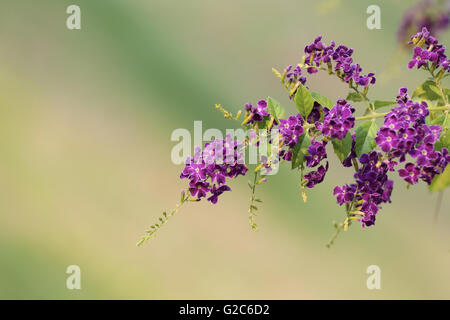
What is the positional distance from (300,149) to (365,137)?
119 mm

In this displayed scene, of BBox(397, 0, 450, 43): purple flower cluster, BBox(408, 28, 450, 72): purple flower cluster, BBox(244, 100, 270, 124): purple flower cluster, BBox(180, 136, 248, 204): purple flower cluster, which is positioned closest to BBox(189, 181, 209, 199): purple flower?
BBox(180, 136, 248, 204): purple flower cluster

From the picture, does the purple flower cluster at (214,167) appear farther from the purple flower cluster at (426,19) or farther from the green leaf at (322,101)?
the purple flower cluster at (426,19)

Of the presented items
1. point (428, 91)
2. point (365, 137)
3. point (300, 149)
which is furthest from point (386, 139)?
point (428, 91)

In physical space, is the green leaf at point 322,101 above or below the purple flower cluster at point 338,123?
above

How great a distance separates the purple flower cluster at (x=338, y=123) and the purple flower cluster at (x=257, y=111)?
12 centimetres

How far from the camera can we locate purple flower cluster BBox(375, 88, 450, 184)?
88cm

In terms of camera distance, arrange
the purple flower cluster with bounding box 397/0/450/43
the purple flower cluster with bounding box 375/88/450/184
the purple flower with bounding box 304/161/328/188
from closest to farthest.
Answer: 1. the purple flower cluster with bounding box 375/88/450/184
2. the purple flower with bounding box 304/161/328/188
3. the purple flower cluster with bounding box 397/0/450/43

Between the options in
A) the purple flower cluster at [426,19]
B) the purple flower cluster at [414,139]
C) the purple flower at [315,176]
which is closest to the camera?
the purple flower cluster at [414,139]

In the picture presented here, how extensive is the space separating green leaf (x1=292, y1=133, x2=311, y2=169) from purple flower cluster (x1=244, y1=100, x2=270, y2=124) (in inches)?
3.4

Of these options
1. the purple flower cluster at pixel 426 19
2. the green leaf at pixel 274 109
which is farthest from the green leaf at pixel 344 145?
the purple flower cluster at pixel 426 19

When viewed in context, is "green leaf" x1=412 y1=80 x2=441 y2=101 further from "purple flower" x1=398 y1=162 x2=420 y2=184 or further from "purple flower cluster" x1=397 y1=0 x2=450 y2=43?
"purple flower cluster" x1=397 y1=0 x2=450 y2=43

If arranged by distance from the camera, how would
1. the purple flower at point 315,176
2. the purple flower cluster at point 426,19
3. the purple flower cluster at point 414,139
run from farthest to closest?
the purple flower cluster at point 426,19
the purple flower at point 315,176
the purple flower cluster at point 414,139

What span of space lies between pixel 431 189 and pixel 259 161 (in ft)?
1.11

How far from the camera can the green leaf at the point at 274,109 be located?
96 centimetres
